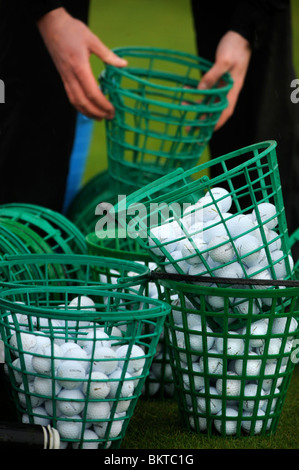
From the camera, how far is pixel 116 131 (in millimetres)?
2031

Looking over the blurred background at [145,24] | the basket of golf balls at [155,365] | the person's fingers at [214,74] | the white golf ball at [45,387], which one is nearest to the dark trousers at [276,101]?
the person's fingers at [214,74]

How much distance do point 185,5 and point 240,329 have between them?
24.9ft

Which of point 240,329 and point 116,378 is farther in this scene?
point 240,329

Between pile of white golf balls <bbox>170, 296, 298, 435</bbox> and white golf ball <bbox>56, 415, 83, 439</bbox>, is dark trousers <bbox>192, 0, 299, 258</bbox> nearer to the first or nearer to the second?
pile of white golf balls <bbox>170, 296, 298, 435</bbox>

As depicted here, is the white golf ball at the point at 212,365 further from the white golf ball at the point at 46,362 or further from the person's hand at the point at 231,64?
the person's hand at the point at 231,64

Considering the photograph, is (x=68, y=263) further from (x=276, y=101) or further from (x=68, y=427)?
(x=276, y=101)

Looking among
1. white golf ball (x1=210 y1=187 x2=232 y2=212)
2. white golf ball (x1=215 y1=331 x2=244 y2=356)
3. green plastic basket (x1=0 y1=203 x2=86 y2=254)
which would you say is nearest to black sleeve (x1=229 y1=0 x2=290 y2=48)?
green plastic basket (x1=0 y1=203 x2=86 y2=254)

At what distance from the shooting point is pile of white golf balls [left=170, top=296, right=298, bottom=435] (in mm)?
1271

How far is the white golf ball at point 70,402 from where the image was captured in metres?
1.15

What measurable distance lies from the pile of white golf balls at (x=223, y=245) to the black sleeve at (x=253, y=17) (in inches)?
37.0

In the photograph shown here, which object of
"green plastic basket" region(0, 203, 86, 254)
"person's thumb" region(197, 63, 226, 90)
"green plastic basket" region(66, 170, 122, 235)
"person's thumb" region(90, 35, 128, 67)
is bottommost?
"green plastic basket" region(0, 203, 86, 254)

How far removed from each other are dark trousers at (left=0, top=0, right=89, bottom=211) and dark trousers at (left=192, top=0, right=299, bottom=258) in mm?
545
